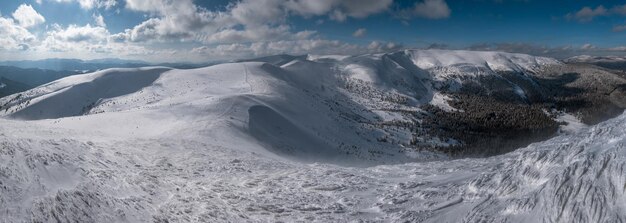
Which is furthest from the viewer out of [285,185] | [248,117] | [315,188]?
[248,117]

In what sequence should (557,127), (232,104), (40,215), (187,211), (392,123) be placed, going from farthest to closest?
(557,127) < (392,123) < (232,104) < (187,211) < (40,215)

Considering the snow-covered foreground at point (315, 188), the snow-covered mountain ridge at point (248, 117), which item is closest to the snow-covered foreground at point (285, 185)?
the snow-covered foreground at point (315, 188)

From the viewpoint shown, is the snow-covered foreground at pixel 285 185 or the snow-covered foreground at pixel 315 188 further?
the snow-covered foreground at pixel 285 185

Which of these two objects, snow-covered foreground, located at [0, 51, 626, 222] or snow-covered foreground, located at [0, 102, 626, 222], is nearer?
snow-covered foreground, located at [0, 102, 626, 222]

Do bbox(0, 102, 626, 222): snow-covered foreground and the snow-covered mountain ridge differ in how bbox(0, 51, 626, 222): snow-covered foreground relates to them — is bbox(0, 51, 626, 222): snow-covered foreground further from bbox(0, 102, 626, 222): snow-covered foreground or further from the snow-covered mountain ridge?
the snow-covered mountain ridge

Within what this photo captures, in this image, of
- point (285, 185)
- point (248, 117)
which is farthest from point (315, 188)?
point (248, 117)

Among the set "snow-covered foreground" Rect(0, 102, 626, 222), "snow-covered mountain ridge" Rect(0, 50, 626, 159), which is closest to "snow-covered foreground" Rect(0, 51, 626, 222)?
"snow-covered foreground" Rect(0, 102, 626, 222)

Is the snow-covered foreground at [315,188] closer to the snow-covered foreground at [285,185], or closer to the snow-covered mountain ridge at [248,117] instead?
the snow-covered foreground at [285,185]

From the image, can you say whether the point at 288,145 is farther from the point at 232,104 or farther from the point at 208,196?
the point at 208,196

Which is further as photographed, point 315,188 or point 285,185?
point 285,185

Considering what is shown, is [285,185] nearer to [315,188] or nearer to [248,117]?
[315,188]

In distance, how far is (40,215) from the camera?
696 inches

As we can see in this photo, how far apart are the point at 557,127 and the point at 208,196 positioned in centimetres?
19009

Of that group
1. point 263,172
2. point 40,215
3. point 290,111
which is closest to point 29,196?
point 40,215
